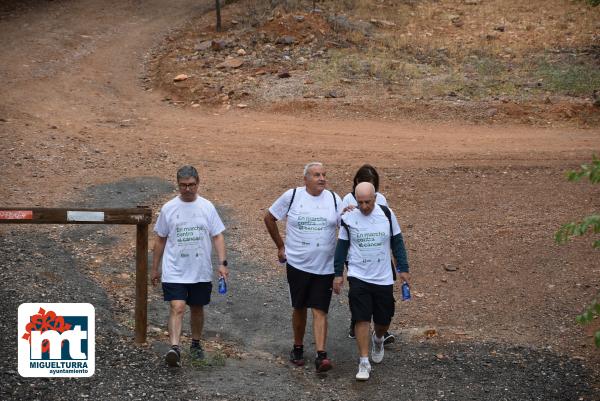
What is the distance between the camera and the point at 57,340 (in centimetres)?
778

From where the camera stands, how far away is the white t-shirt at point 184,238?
7.46 m

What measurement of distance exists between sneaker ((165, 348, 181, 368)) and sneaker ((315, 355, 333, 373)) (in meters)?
1.19

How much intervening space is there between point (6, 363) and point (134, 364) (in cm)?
101

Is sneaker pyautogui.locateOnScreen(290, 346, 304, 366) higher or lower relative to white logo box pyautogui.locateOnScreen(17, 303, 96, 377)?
lower

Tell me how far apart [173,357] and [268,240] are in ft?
15.8

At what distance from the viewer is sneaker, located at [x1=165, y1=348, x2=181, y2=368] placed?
291 inches

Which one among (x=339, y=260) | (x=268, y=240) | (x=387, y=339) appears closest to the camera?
(x=339, y=260)

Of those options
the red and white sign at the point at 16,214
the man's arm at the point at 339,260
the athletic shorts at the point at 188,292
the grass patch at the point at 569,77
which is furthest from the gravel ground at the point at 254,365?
the grass patch at the point at 569,77

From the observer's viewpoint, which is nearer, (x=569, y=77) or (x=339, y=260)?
(x=339, y=260)

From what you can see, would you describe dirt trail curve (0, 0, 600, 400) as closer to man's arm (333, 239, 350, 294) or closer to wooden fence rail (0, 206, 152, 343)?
wooden fence rail (0, 206, 152, 343)

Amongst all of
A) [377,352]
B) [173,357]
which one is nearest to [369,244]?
[377,352]

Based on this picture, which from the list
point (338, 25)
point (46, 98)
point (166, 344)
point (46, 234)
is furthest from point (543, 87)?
point (166, 344)

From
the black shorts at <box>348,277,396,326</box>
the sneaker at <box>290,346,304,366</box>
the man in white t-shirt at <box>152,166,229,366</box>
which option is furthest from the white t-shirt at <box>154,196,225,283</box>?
the black shorts at <box>348,277,396,326</box>

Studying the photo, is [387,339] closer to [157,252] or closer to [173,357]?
[173,357]
